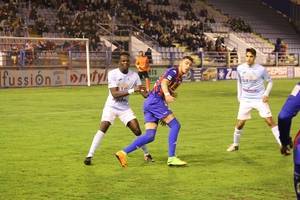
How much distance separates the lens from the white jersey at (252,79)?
11.8m

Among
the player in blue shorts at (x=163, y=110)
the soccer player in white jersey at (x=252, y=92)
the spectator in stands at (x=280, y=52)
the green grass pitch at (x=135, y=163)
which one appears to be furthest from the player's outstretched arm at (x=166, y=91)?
the spectator in stands at (x=280, y=52)

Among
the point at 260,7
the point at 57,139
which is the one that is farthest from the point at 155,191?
the point at 260,7

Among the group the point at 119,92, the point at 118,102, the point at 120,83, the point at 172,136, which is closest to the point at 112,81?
the point at 120,83

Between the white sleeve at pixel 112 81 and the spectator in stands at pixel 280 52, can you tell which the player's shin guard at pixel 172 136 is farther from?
the spectator in stands at pixel 280 52

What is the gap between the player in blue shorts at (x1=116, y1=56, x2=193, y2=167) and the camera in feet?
32.5

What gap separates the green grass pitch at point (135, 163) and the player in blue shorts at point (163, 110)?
322 mm

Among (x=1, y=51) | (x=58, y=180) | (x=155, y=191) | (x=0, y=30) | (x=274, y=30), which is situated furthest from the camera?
(x=274, y=30)

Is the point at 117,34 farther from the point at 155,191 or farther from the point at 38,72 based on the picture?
the point at 155,191

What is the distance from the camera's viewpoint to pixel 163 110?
10.0 m

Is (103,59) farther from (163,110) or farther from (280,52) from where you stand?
(163,110)

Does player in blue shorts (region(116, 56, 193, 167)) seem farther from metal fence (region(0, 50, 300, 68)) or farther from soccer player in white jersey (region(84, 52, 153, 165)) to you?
metal fence (region(0, 50, 300, 68))

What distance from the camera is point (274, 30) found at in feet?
200

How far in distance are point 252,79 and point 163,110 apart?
8.60 feet

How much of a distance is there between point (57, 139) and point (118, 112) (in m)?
3.67
